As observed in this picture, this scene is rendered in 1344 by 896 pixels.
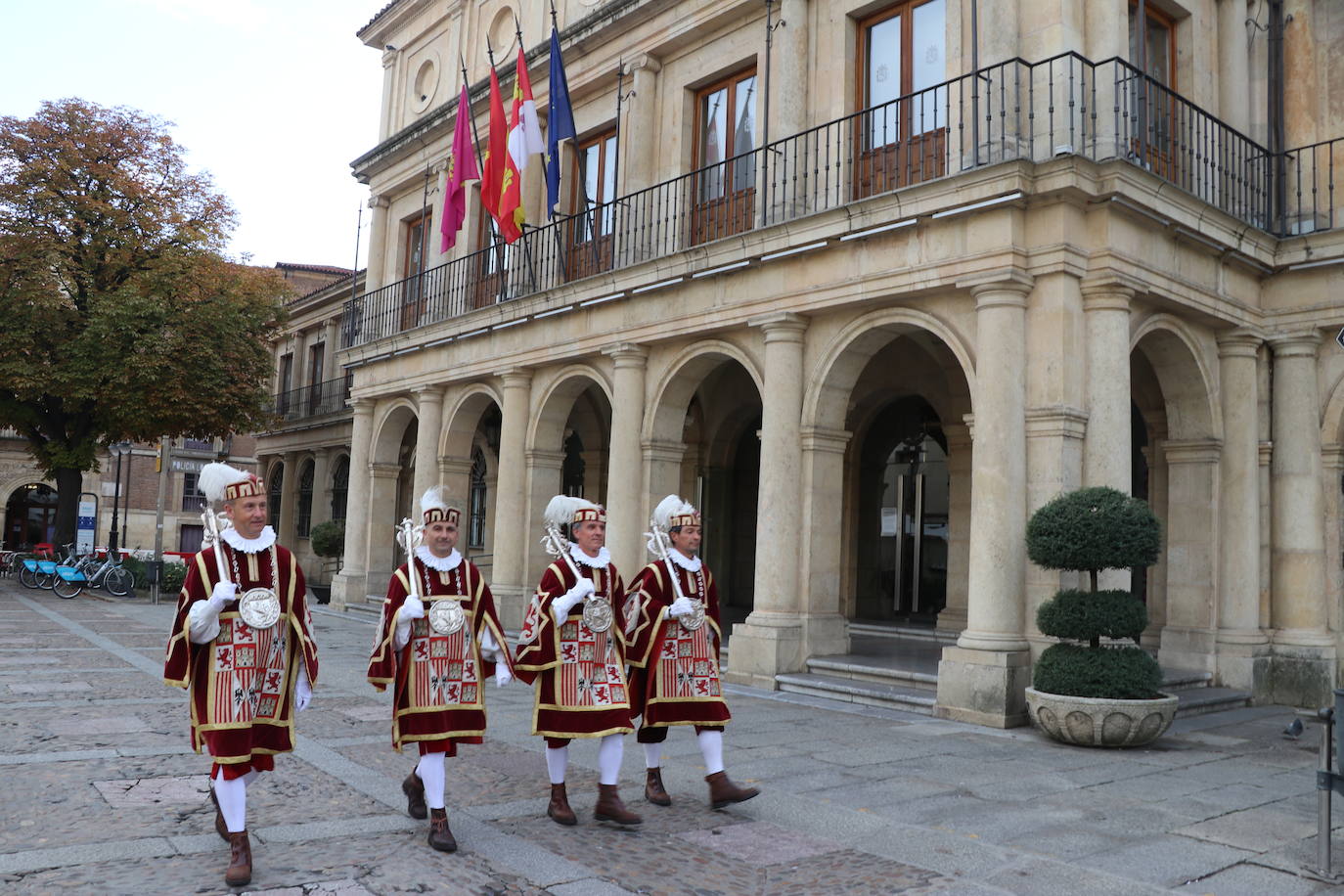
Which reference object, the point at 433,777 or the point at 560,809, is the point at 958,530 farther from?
the point at 433,777

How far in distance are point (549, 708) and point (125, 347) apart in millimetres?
20639

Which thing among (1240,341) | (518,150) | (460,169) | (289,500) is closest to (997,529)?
(1240,341)

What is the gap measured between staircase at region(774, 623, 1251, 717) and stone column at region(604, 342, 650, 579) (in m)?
3.32

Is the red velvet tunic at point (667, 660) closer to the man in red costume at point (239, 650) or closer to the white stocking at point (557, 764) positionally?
the white stocking at point (557, 764)

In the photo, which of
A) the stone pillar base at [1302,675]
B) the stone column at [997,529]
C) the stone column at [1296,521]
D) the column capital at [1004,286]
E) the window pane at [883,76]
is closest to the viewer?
the stone column at [997,529]

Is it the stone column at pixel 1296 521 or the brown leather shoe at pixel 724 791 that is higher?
the stone column at pixel 1296 521

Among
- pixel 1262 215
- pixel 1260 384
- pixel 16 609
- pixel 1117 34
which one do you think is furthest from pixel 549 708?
pixel 16 609

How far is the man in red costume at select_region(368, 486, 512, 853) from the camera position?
5367 millimetres

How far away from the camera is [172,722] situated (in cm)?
862

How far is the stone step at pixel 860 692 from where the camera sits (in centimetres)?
1029

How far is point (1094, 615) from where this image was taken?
346 inches

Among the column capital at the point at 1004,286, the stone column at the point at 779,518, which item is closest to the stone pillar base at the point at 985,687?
the stone column at the point at 779,518

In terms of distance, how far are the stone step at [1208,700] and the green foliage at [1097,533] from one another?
228cm

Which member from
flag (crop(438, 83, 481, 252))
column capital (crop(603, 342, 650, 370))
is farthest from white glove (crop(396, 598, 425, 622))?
flag (crop(438, 83, 481, 252))
